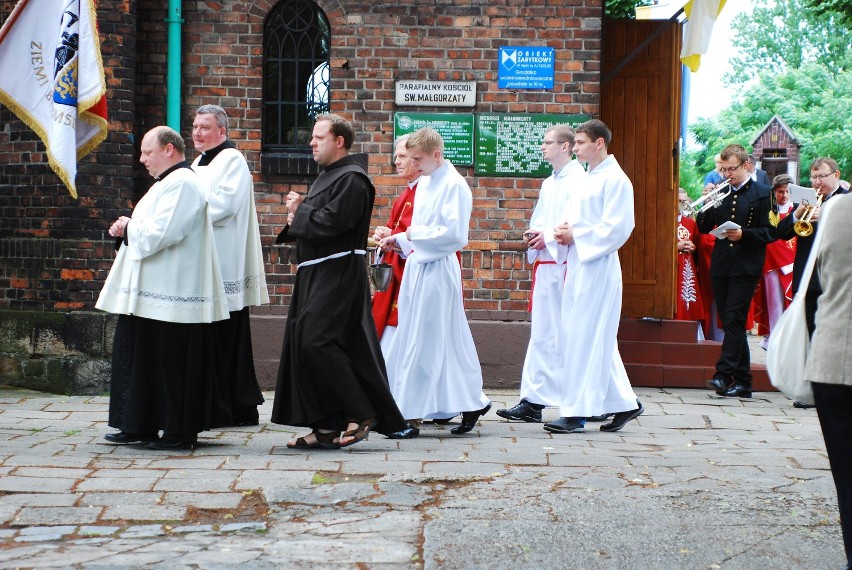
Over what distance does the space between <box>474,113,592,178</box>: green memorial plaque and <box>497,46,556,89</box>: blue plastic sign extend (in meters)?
0.26

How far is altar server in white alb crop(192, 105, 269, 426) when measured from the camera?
840cm

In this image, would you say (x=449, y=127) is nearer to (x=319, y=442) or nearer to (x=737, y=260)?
(x=737, y=260)

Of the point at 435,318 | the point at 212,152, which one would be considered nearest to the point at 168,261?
the point at 212,152

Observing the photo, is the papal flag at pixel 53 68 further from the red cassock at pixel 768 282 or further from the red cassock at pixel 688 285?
the red cassock at pixel 768 282

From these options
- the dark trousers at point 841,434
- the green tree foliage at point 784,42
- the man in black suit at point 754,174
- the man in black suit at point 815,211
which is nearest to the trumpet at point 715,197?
the man in black suit at point 754,174

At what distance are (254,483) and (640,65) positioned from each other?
22.5 feet

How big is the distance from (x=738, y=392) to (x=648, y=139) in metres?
2.43

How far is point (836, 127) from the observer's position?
60.0 m

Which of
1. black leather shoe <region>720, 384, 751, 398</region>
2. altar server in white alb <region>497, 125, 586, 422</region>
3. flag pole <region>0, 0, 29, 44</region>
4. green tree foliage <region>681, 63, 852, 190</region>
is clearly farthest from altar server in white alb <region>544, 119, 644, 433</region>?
green tree foliage <region>681, 63, 852, 190</region>

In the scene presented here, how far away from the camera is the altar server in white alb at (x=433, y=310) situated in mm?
8266

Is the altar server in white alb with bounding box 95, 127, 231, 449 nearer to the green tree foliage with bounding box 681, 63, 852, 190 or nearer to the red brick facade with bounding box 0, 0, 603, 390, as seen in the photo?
the red brick facade with bounding box 0, 0, 603, 390

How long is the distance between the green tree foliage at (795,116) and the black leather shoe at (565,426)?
50832mm

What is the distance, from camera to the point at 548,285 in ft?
30.4

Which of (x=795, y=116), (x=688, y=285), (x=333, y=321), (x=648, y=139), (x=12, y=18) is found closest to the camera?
(x=333, y=321)
